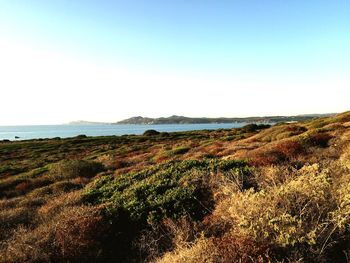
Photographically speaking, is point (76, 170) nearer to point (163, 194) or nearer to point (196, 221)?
point (163, 194)

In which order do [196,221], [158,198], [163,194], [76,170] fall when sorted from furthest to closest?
1. [76,170]
2. [163,194]
3. [158,198]
4. [196,221]

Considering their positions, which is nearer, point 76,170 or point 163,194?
point 163,194

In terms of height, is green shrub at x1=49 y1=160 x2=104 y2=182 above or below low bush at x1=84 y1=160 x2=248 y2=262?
below

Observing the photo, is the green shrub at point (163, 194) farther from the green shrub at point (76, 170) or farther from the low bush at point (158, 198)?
the green shrub at point (76, 170)

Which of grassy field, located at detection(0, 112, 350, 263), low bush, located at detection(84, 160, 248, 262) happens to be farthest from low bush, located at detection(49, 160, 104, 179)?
low bush, located at detection(84, 160, 248, 262)

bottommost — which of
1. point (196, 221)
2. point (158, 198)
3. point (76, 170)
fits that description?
point (76, 170)

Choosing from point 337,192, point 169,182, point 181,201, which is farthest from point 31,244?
point 337,192

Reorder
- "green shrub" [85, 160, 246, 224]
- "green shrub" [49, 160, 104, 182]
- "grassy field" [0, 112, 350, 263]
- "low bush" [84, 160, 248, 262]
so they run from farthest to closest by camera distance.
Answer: "green shrub" [49, 160, 104, 182]
"green shrub" [85, 160, 246, 224]
"low bush" [84, 160, 248, 262]
"grassy field" [0, 112, 350, 263]

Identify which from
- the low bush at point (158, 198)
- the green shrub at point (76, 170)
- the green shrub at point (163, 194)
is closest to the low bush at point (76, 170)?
A: the green shrub at point (76, 170)

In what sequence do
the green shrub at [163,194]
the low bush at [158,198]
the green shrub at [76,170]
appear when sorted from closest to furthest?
the low bush at [158,198] → the green shrub at [163,194] → the green shrub at [76,170]

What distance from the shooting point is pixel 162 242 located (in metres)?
7.05

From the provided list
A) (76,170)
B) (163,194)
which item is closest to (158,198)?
(163,194)

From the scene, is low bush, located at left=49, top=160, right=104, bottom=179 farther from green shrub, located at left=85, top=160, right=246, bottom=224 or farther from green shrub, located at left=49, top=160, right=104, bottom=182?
Result: green shrub, located at left=85, top=160, right=246, bottom=224

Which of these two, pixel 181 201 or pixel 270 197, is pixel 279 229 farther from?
pixel 181 201
